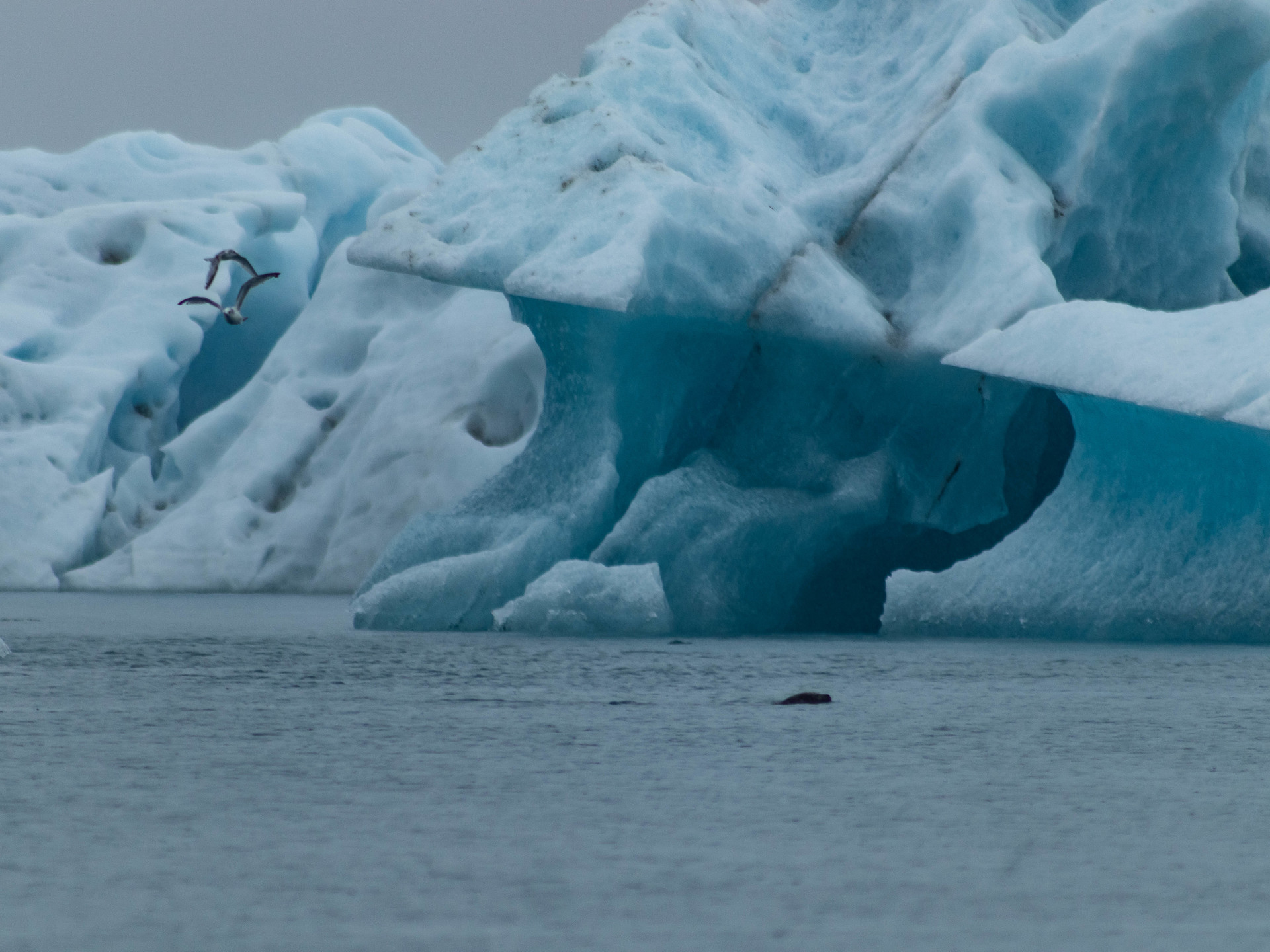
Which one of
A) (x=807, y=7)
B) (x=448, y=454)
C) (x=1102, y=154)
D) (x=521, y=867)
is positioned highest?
(x=807, y=7)

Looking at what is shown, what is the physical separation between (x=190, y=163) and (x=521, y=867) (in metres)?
15.0

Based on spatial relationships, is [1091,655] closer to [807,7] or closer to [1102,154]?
[1102,154]

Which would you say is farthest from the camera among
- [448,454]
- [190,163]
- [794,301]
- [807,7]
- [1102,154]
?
[190,163]

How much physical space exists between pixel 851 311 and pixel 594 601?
5.46 feet

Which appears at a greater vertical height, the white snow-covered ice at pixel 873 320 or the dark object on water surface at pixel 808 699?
the white snow-covered ice at pixel 873 320

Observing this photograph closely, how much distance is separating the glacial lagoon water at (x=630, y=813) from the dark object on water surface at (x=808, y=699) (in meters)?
0.12

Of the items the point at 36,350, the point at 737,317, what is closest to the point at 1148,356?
the point at 737,317

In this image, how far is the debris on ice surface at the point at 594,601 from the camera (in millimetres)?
6195

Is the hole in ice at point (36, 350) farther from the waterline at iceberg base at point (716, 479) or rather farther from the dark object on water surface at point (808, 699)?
the dark object on water surface at point (808, 699)

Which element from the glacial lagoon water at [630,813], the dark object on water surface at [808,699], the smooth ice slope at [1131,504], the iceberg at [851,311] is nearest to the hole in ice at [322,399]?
the iceberg at [851,311]

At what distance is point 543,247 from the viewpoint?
6.63 meters

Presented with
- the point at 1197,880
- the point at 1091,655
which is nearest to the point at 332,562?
the point at 1091,655

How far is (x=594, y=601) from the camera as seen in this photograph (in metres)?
6.22

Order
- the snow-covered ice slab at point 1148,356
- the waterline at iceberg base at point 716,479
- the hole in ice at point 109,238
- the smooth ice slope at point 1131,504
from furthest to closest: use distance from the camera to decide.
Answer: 1. the hole in ice at point 109,238
2. the waterline at iceberg base at point 716,479
3. the smooth ice slope at point 1131,504
4. the snow-covered ice slab at point 1148,356
